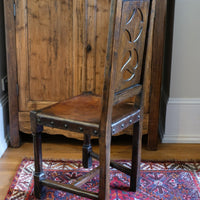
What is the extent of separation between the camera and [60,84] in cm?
245

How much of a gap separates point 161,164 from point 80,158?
569 millimetres

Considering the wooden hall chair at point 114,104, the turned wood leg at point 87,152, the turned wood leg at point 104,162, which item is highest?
the wooden hall chair at point 114,104

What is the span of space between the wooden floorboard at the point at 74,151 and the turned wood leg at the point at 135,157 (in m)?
0.47

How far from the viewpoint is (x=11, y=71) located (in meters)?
2.41

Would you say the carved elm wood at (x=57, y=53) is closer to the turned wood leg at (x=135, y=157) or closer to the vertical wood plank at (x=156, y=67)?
the vertical wood plank at (x=156, y=67)

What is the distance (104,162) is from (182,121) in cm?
132

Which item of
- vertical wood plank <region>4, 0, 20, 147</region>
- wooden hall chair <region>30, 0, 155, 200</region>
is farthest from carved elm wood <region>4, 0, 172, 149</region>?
wooden hall chair <region>30, 0, 155, 200</region>

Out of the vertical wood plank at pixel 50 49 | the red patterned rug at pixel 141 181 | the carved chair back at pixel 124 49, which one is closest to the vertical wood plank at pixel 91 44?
the vertical wood plank at pixel 50 49

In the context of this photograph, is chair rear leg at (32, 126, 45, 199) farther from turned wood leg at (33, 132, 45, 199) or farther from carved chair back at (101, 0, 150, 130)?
carved chair back at (101, 0, 150, 130)

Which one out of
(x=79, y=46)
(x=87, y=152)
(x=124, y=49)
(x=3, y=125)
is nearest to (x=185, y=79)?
(x=79, y=46)

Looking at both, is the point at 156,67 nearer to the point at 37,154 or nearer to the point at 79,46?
the point at 79,46

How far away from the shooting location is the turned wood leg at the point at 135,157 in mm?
1830

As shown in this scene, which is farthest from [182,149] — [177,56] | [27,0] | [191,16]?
[27,0]

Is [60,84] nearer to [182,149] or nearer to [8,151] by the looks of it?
[8,151]
